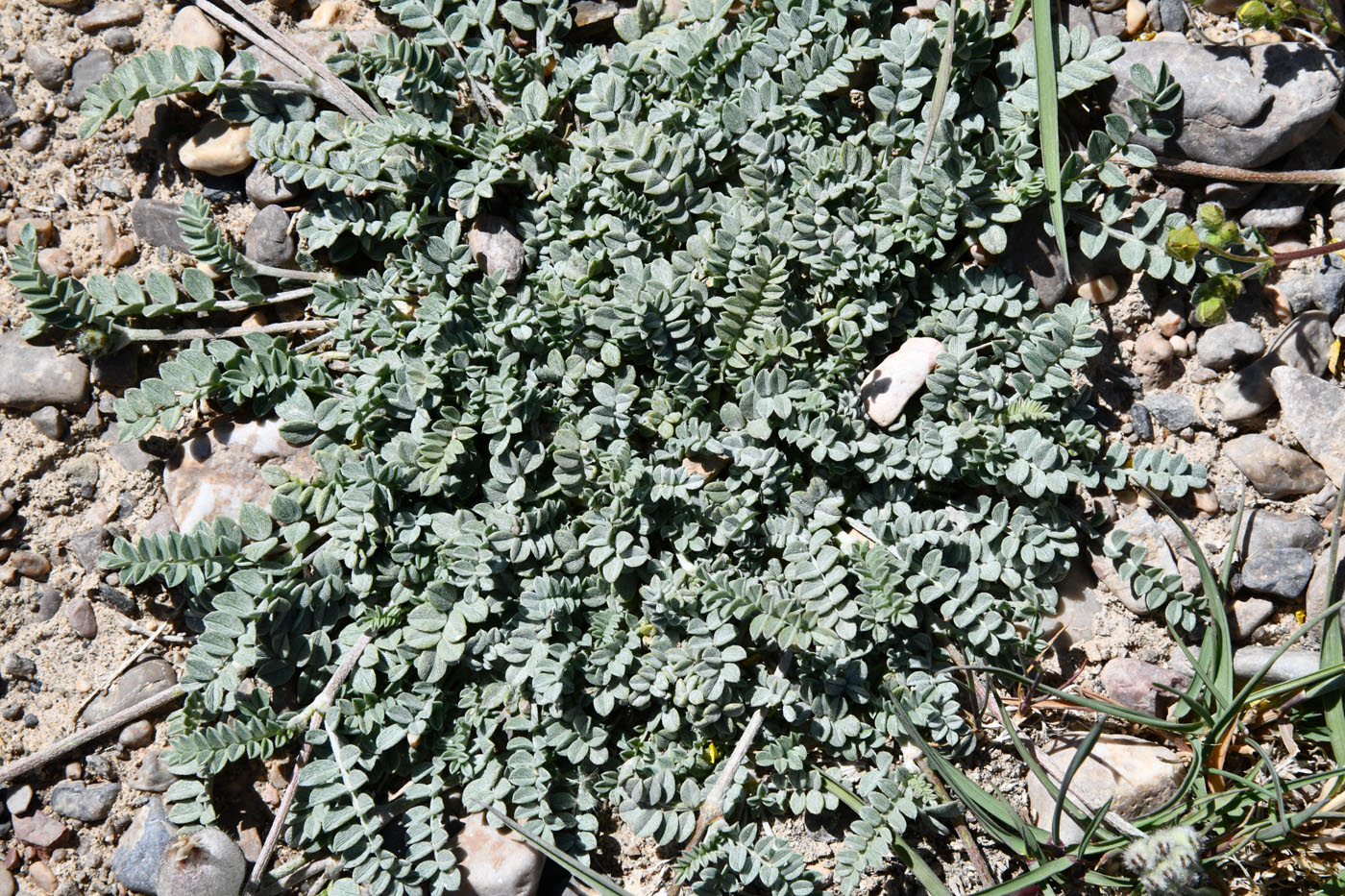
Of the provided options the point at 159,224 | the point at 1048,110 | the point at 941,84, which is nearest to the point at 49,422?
the point at 159,224

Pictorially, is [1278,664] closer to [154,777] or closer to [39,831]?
[154,777]

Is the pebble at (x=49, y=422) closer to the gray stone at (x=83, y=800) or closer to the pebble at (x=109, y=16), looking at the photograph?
the gray stone at (x=83, y=800)

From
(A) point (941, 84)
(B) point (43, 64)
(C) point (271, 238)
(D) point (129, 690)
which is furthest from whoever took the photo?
(B) point (43, 64)

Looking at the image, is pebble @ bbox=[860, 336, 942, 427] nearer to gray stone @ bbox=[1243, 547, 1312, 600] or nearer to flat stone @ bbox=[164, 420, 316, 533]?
gray stone @ bbox=[1243, 547, 1312, 600]

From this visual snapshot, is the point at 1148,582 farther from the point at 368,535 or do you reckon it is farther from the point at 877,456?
the point at 368,535

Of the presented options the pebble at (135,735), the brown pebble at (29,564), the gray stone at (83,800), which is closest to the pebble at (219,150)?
the brown pebble at (29,564)

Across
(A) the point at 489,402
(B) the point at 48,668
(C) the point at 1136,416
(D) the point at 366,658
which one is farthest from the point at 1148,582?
(B) the point at 48,668
